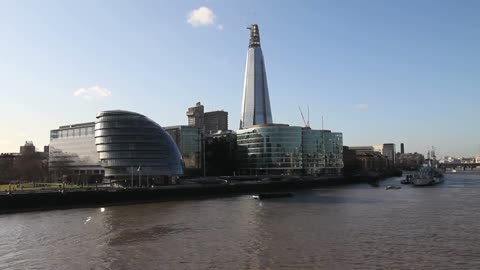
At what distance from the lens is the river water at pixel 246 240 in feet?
98.2

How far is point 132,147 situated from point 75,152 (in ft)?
153

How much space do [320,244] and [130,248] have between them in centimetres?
1416

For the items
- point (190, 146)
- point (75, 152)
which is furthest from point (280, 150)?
point (75, 152)

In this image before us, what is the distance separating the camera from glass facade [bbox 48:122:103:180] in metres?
144

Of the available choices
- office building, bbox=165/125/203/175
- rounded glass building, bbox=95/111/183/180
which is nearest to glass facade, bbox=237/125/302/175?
office building, bbox=165/125/203/175

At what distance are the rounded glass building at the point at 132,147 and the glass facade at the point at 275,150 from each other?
211 ft

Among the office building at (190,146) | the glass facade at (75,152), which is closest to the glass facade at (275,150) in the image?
the office building at (190,146)

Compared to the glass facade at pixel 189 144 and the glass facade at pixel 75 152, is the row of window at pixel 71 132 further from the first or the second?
the glass facade at pixel 189 144

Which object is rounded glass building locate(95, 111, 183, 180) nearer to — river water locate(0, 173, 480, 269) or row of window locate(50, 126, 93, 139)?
row of window locate(50, 126, 93, 139)

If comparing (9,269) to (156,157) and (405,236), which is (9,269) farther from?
(156,157)

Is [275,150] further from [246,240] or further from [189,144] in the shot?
[246,240]

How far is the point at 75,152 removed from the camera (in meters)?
152

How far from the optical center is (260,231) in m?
42.9

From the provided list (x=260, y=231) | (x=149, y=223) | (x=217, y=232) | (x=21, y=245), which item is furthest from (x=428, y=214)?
(x=21, y=245)
